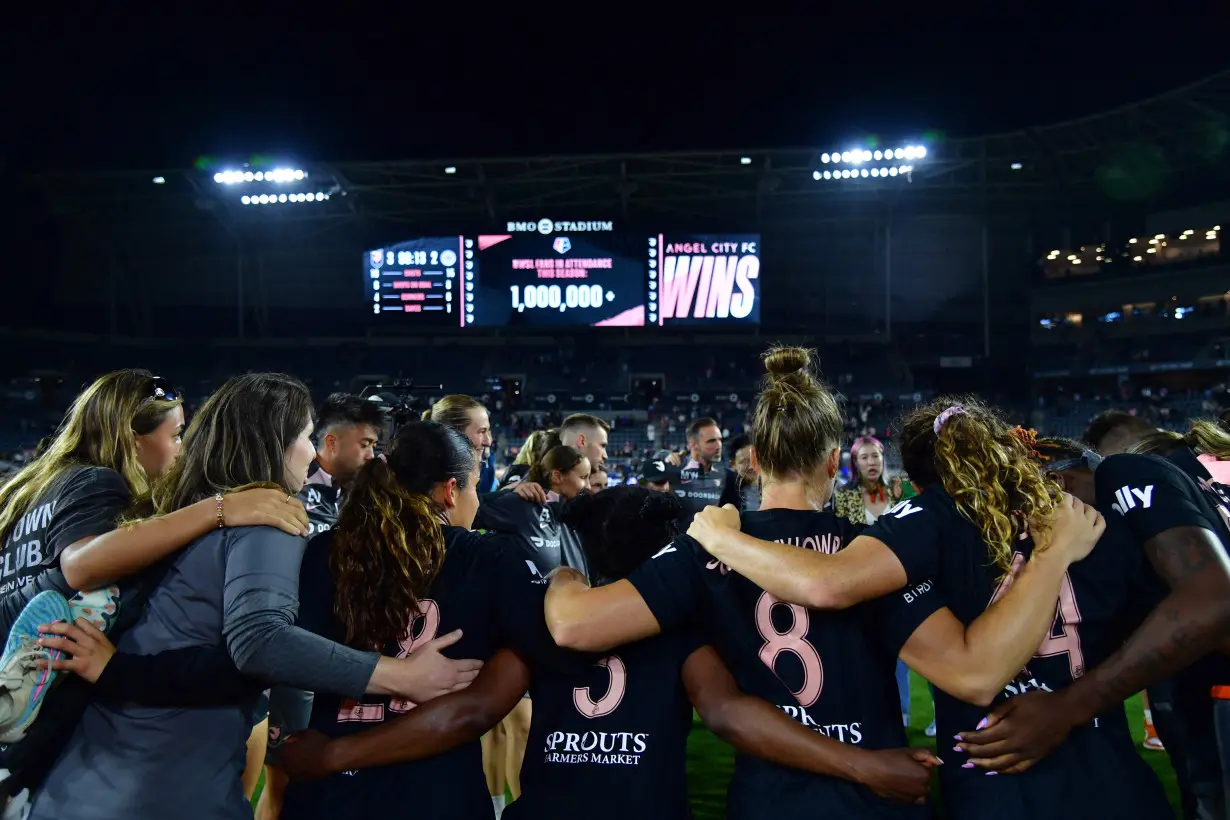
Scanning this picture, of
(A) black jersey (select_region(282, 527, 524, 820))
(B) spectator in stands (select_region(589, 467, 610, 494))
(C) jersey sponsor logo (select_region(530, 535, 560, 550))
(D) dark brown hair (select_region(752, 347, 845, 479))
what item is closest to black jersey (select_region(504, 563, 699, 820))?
(A) black jersey (select_region(282, 527, 524, 820))

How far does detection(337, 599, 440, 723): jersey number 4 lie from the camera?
2.40 m

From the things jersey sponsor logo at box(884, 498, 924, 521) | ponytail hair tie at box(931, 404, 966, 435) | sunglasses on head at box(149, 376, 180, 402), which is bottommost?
jersey sponsor logo at box(884, 498, 924, 521)

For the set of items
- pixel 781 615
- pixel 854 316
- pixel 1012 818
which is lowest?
pixel 1012 818

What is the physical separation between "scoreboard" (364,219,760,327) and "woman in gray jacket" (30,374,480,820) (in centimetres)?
2120

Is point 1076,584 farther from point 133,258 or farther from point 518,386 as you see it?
point 133,258

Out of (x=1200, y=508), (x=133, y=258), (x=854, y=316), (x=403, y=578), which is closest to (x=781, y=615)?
(x=403, y=578)

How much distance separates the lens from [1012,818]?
2.30m

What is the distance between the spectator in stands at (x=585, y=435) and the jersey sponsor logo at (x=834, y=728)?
3.89 metres

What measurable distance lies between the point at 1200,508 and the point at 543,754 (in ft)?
6.51

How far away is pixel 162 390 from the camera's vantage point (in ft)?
10.5

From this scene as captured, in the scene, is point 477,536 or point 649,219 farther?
point 649,219

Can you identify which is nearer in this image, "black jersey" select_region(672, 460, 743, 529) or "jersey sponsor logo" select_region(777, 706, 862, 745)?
"jersey sponsor logo" select_region(777, 706, 862, 745)

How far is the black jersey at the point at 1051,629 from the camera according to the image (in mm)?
2316

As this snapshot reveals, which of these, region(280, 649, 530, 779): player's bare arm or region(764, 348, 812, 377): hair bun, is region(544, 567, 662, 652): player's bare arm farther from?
region(764, 348, 812, 377): hair bun
